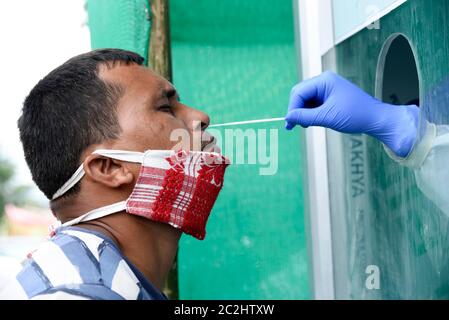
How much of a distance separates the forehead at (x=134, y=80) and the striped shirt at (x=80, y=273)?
15.5 inches

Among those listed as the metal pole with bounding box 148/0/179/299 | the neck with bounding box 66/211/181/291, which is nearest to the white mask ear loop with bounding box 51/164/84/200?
the neck with bounding box 66/211/181/291

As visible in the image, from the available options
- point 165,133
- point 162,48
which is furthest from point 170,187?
point 162,48

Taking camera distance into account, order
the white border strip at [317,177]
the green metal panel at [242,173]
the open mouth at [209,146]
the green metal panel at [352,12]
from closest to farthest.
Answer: the open mouth at [209,146] < the green metal panel at [352,12] < the white border strip at [317,177] < the green metal panel at [242,173]

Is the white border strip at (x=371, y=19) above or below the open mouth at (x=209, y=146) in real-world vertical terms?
above

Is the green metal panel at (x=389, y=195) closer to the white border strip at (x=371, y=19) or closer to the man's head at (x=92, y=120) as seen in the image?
the white border strip at (x=371, y=19)

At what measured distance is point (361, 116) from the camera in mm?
1812

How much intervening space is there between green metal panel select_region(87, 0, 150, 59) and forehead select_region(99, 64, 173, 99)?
89cm

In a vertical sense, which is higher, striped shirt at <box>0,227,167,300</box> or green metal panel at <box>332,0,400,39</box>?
green metal panel at <box>332,0,400,39</box>

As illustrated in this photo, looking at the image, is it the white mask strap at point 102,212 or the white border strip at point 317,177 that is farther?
the white border strip at point 317,177

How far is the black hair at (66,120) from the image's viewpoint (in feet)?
5.06

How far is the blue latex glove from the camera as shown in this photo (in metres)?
1.79

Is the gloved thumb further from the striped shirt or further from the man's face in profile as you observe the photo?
the striped shirt

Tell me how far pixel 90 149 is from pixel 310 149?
4.17ft

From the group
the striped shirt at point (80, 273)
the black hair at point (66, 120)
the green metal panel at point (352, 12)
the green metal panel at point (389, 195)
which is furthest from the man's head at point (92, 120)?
the green metal panel at point (352, 12)
